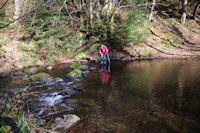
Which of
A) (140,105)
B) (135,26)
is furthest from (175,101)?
(135,26)

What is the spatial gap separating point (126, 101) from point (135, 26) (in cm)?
1158

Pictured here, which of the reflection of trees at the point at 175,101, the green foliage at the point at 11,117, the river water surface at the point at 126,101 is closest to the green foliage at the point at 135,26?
the river water surface at the point at 126,101

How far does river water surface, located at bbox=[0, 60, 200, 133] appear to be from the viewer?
4.60 m

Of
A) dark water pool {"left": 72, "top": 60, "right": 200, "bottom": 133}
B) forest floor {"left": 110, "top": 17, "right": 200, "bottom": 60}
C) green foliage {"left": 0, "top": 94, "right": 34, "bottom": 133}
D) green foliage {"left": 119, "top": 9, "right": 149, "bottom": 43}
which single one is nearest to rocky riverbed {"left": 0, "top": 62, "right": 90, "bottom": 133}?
green foliage {"left": 0, "top": 94, "right": 34, "bottom": 133}

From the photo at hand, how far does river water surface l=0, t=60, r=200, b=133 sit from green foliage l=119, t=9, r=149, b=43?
7.37m

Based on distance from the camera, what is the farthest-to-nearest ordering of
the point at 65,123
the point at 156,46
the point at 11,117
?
1. the point at 156,46
2. the point at 65,123
3. the point at 11,117

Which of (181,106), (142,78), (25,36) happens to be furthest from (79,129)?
(25,36)

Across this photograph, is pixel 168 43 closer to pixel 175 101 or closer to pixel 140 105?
pixel 175 101

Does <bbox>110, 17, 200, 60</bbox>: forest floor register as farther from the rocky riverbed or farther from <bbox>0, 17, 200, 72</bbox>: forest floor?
the rocky riverbed

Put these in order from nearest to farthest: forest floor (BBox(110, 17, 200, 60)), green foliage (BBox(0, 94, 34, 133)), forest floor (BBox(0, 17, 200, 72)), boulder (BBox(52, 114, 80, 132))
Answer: green foliage (BBox(0, 94, 34, 133))
boulder (BBox(52, 114, 80, 132))
forest floor (BBox(0, 17, 200, 72))
forest floor (BBox(110, 17, 200, 60))

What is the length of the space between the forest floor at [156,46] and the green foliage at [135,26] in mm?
1465

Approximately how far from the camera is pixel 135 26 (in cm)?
1628

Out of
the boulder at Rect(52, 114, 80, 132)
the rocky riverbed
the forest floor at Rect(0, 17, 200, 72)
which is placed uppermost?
the forest floor at Rect(0, 17, 200, 72)

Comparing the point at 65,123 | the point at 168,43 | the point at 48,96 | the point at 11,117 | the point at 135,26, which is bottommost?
the point at 65,123
